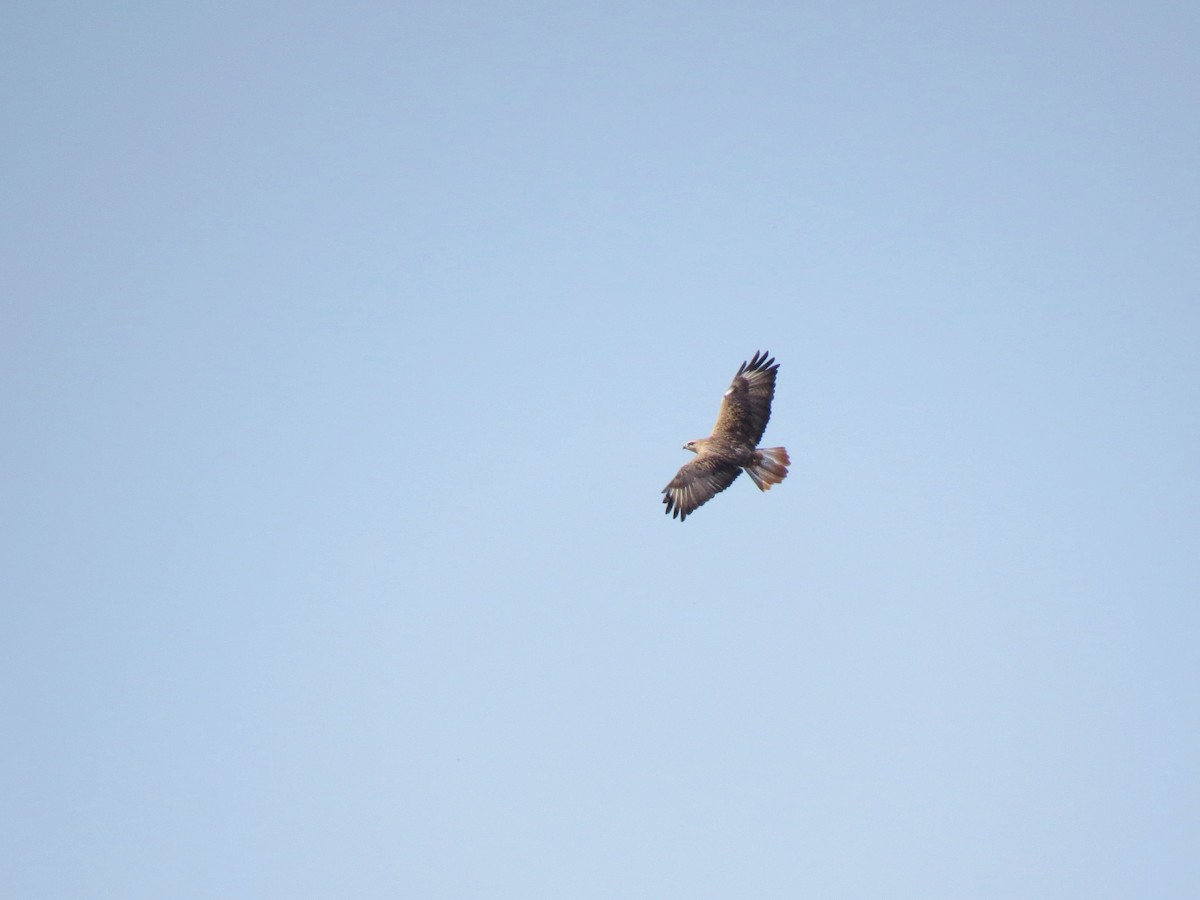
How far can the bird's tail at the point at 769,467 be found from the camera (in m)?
21.5

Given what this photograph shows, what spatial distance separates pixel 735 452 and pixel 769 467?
834 millimetres

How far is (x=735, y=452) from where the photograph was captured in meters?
21.9

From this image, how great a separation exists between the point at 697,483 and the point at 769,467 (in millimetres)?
1597

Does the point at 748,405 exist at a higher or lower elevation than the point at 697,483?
higher

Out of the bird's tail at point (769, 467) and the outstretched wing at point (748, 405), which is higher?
the outstretched wing at point (748, 405)

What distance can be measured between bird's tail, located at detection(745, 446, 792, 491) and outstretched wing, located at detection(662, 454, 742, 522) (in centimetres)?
41

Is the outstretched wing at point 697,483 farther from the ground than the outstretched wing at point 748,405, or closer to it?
closer to it

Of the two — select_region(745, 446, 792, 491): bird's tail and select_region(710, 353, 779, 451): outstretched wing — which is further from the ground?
select_region(710, 353, 779, 451): outstretched wing

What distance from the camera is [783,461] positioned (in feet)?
70.8

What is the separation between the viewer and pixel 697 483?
21.6m

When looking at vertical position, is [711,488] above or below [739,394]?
below

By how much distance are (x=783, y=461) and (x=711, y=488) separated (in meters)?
1.67

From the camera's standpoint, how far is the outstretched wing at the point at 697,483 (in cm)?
2153

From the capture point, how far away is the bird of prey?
21.6 meters
